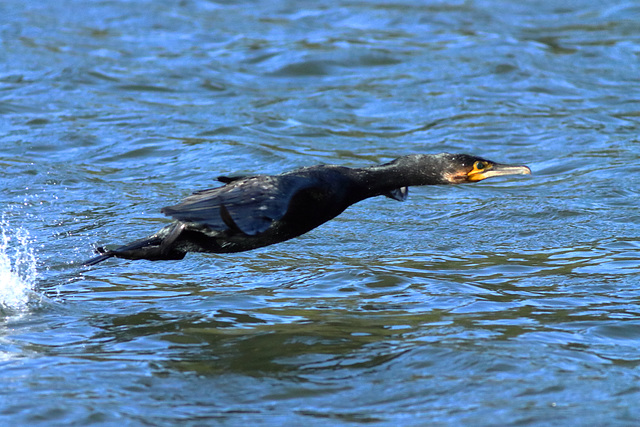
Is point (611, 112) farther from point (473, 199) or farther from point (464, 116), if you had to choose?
point (473, 199)

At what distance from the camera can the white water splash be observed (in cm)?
582

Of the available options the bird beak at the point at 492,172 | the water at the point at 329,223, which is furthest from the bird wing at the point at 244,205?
the bird beak at the point at 492,172

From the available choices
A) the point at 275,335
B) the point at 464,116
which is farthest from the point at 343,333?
the point at 464,116

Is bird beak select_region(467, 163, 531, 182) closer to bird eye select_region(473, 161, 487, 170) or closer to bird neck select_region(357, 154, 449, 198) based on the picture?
bird eye select_region(473, 161, 487, 170)

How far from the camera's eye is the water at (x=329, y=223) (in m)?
4.49

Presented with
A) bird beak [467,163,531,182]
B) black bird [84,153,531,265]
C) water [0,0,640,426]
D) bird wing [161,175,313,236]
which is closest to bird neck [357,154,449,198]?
black bird [84,153,531,265]

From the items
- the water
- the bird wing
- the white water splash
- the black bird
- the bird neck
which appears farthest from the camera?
the bird neck

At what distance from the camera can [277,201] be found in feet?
17.9

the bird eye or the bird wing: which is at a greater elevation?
the bird wing

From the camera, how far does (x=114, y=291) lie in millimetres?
6219

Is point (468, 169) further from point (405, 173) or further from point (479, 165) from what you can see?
point (405, 173)

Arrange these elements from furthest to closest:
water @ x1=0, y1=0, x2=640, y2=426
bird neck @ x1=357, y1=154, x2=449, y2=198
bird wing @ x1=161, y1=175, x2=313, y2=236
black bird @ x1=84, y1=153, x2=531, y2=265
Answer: bird neck @ x1=357, y1=154, x2=449, y2=198 → black bird @ x1=84, y1=153, x2=531, y2=265 → bird wing @ x1=161, y1=175, x2=313, y2=236 → water @ x1=0, y1=0, x2=640, y2=426

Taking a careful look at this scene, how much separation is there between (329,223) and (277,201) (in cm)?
252

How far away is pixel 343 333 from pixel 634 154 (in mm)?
5464
